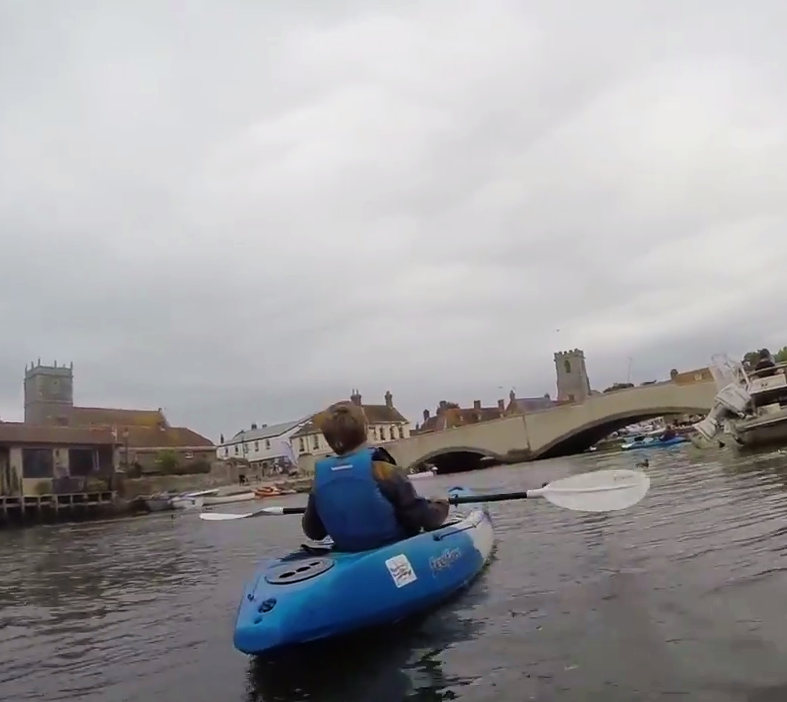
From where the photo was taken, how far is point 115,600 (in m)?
10.6

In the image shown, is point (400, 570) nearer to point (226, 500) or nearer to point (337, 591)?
point (337, 591)

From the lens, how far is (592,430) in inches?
2694

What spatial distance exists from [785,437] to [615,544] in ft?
71.6

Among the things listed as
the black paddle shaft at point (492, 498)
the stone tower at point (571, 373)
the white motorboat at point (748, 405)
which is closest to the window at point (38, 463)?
the white motorboat at point (748, 405)

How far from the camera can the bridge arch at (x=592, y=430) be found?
60062mm

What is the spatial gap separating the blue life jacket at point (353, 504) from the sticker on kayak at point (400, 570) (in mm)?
284

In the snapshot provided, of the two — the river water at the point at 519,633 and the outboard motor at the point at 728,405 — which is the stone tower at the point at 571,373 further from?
the river water at the point at 519,633

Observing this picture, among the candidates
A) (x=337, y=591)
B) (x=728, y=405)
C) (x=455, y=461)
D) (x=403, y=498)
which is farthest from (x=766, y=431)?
(x=455, y=461)

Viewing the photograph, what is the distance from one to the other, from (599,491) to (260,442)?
107 metres

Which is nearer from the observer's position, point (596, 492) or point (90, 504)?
point (596, 492)

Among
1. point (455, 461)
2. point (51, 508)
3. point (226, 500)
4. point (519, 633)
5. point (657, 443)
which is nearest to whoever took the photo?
point (519, 633)

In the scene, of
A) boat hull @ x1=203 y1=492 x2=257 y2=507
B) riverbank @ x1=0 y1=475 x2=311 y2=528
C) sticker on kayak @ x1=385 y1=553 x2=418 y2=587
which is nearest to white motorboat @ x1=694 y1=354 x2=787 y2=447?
sticker on kayak @ x1=385 y1=553 x2=418 y2=587

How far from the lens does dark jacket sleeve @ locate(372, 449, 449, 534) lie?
701 cm

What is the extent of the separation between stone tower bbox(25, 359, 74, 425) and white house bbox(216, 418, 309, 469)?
23435mm
